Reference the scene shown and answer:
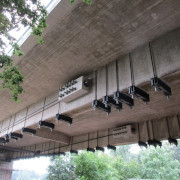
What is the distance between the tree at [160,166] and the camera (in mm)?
21688

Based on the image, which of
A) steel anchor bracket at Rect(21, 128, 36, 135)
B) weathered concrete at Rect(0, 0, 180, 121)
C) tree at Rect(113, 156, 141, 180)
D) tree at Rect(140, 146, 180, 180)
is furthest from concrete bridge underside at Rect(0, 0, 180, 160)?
tree at Rect(140, 146, 180, 180)

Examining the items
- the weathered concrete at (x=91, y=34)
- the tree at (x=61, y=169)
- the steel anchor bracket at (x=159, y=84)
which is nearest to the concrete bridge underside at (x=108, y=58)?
the weathered concrete at (x=91, y=34)

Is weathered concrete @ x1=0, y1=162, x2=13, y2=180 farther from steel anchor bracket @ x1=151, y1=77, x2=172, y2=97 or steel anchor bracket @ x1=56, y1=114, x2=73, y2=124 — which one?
steel anchor bracket @ x1=151, y1=77, x2=172, y2=97

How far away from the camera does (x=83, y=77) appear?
7004mm

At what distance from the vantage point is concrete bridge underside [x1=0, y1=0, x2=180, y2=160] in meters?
4.75

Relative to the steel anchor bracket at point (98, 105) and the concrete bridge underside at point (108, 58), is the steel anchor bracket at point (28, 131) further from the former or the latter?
the steel anchor bracket at point (98, 105)

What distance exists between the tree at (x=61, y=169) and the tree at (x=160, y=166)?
881cm

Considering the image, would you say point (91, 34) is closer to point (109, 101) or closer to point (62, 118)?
point (109, 101)

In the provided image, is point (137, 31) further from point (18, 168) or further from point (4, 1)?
point (18, 168)

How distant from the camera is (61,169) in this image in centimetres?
2222

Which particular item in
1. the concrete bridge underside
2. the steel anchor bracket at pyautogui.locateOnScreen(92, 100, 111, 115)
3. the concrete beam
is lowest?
the steel anchor bracket at pyautogui.locateOnScreen(92, 100, 111, 115)

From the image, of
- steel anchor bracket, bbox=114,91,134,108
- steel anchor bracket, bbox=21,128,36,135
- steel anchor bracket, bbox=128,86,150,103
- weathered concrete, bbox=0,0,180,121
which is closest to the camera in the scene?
weathered concrete, bbox=0,0,180,121

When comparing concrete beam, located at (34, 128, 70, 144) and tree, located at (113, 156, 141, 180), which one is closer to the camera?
concrete beam, located at (34, 128, 70, 144)

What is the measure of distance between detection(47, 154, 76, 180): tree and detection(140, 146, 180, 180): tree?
8.81m
